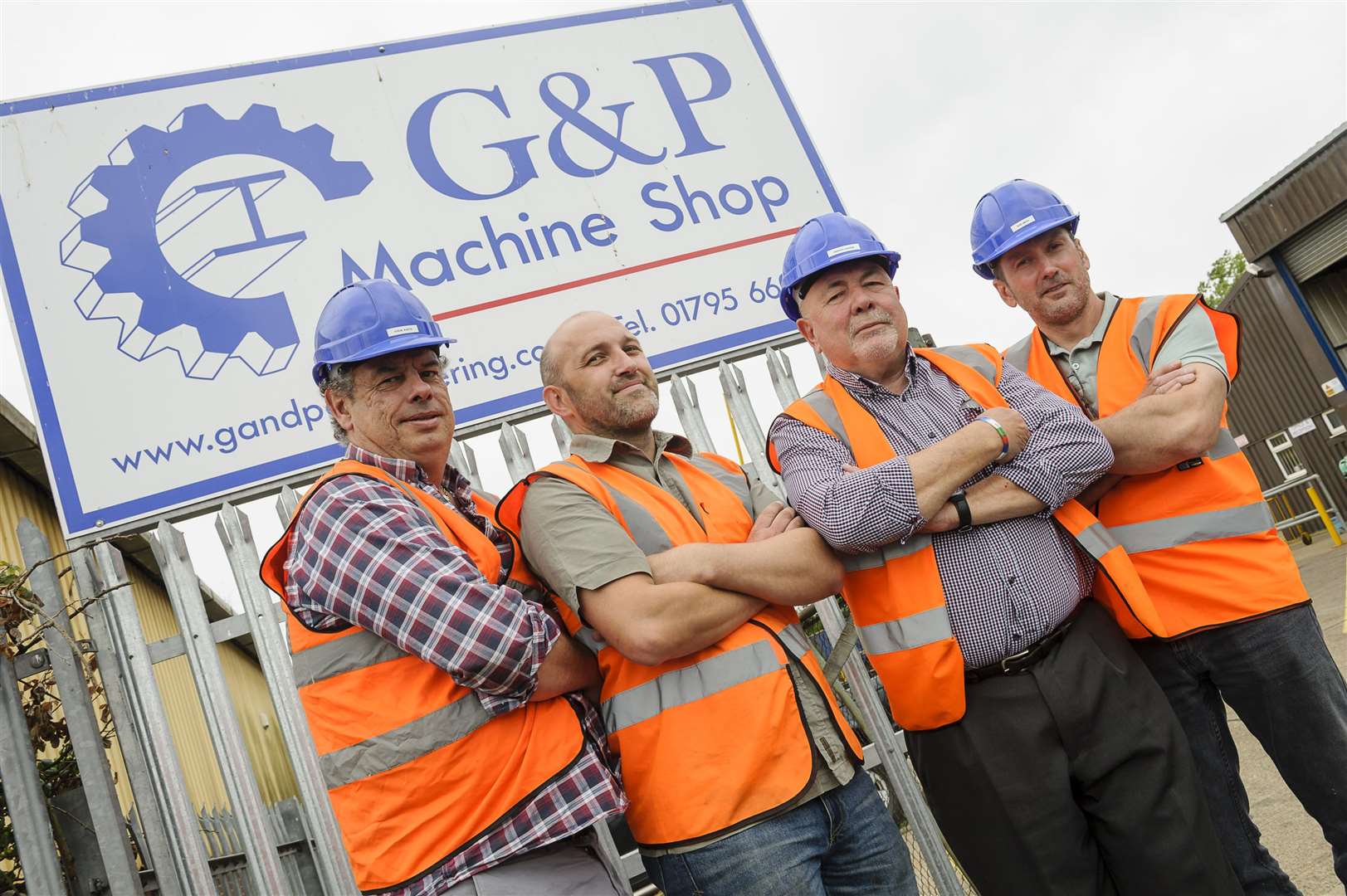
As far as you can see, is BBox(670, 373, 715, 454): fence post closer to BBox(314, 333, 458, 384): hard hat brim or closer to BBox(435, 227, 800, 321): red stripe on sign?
BBox(435, 227, 800, 321): red stripe on sign

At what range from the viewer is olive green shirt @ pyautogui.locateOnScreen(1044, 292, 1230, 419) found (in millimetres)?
2654

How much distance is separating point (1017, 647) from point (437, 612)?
1.40 metres

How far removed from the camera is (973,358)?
2.76m

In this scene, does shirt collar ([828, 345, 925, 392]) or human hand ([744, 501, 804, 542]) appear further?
shirt collar ([828, 345, 925, 392])

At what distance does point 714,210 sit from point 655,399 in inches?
88.0

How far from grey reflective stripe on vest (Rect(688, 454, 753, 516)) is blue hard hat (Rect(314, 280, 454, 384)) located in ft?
2.64

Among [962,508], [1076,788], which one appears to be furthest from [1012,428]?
[1076,788]

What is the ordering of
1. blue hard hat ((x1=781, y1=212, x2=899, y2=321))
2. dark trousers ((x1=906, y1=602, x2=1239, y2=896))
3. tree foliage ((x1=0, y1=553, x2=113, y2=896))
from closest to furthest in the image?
dark trousers ((x1=906, y1=602, x2=1239, y2=896)), blue hard hat ((x1=781, y1=212, x2=899, y2=321)), tree foliage ((x1=0, y1=553, x2=113, y2=896))

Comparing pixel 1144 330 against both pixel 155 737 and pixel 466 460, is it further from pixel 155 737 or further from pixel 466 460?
pixel 155 737

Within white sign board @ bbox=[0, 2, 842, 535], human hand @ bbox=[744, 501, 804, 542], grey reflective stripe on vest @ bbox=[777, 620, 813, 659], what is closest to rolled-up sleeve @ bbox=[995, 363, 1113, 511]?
human hand @ bbox=[744, 501, 804, 542]

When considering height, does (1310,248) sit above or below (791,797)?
above

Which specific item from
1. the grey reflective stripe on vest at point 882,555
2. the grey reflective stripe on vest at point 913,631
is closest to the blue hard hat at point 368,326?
the grey reflective stripe on vest at point 882,555

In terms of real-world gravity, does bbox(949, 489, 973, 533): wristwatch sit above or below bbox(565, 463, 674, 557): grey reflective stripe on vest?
below

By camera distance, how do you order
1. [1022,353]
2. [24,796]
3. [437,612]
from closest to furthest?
1. [437,612]
2. [24,796]
3. [1022,353]
